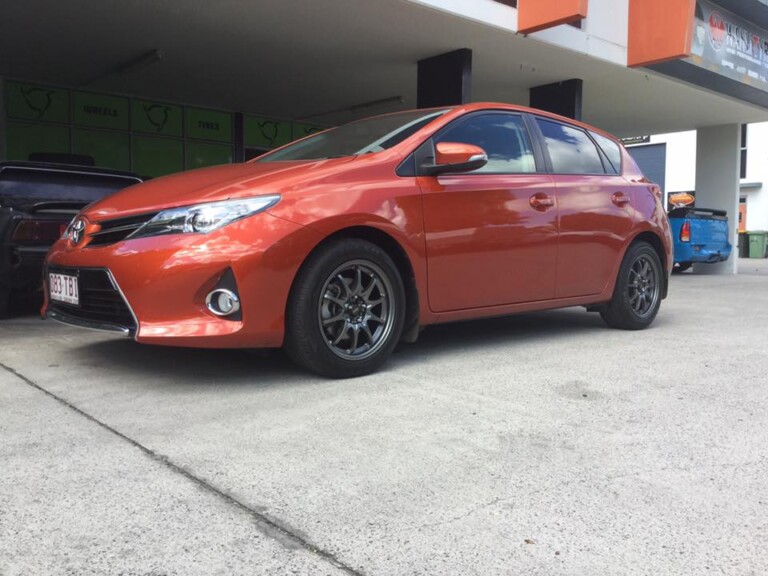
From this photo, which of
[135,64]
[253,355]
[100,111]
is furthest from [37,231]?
[100,111]

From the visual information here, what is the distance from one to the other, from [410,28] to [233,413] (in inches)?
262

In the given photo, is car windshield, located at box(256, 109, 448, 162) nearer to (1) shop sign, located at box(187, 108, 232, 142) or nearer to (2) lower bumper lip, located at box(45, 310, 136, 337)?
(2) lower bumper lip, located at box(45, 310, 136, 337)

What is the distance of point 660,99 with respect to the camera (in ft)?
43.1

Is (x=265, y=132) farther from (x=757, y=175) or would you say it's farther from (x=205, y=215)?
(x=757, y=175)

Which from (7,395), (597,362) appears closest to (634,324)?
(597,362)

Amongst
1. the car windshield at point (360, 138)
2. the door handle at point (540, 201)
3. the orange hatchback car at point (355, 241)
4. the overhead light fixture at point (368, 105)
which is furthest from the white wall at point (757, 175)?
the car windshield at point (360, 138)

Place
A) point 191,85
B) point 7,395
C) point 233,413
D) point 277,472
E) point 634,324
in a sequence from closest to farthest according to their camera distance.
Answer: point 277,472
point 233,413
point 7,395
point 634,324
point 191,85

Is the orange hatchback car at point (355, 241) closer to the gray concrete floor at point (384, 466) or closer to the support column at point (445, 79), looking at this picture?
the gray concrete floor at point (384, 466)

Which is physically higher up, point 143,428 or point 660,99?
point 660,99

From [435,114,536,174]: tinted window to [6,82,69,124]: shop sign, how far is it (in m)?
10.1

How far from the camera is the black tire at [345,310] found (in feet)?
11.3

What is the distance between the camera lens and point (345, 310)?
364 cm

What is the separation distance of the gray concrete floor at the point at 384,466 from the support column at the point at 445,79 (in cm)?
607

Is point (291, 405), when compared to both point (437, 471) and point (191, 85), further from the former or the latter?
point (191, 85)
